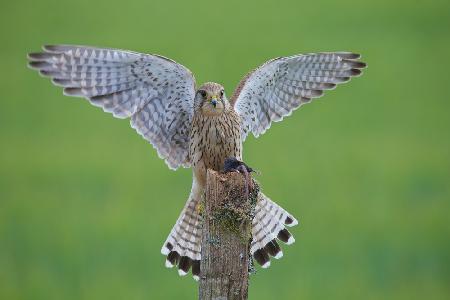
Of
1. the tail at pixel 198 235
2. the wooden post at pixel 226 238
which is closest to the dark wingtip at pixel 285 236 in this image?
the tail at pixel 198 235

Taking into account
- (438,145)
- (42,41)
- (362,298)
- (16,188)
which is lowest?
(362,298)

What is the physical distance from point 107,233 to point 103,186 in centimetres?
149

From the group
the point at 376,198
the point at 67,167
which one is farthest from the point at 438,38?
Answer: the point at 67,167

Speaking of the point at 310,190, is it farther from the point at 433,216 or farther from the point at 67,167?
the point at 67,167

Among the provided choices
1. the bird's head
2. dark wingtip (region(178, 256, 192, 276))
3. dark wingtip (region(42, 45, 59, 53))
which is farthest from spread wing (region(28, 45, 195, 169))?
dark wingtip (region(178, 256, 192, 276))

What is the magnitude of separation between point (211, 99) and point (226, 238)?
2.31 m

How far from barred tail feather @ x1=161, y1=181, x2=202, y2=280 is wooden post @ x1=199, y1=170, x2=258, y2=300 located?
2.33 metres

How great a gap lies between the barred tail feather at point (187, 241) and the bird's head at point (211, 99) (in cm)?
70

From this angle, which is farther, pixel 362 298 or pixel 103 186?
pixel 103 186

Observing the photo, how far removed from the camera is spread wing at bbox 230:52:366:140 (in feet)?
30.6

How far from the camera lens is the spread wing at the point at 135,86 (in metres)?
8.23

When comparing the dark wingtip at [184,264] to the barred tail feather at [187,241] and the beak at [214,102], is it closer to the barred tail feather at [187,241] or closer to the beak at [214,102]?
the barred tail feather at [187,241]

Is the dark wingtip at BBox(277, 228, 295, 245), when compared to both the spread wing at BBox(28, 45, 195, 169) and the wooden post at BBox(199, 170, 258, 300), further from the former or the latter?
the wooden post at BBox(199, 170, 258, 300)

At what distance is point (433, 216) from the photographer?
12.3 metres
